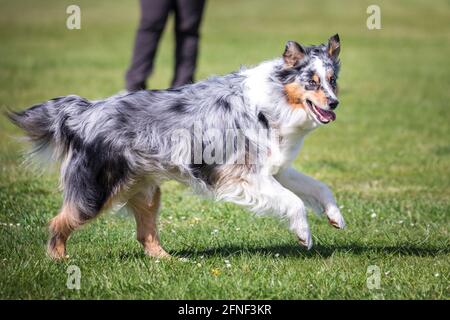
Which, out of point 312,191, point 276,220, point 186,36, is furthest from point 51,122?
point 186,36

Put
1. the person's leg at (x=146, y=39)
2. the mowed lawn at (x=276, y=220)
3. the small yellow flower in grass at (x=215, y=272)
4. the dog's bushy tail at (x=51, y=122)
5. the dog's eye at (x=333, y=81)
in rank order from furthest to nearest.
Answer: the person's leg at (x=146, y=39) < the dog's bushy tail at (x=51, y=122) < the dog's eye at (x=333, y=81) < the small yellow flower in grass at (x=215, y=272) < the mowed lawn at (x=276, y=220)

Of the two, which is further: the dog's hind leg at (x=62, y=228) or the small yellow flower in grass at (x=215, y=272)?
the dog's hind leg at (x=62, y=228)

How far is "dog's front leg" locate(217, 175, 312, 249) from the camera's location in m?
5.64

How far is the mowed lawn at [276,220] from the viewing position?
5172mm

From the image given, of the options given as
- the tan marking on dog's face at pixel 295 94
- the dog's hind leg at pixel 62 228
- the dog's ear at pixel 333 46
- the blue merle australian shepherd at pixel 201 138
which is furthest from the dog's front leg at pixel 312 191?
the dog's hind leg at pixel 62 228

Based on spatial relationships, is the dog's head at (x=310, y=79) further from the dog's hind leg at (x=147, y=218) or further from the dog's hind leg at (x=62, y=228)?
the dog's hind leg at (x=62, y=228)

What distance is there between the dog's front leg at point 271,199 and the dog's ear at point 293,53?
0.85 m

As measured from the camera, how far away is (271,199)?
565 centimetres

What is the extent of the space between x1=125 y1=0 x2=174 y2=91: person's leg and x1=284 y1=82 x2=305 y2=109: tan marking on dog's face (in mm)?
5169

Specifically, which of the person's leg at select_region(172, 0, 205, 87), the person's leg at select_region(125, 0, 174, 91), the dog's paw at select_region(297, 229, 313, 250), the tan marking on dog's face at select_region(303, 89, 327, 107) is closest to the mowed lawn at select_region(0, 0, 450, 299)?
the dog's paw at select_region(297, 229, 313, 250)

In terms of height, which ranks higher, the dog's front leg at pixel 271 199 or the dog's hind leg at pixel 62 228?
the dog's front leg at pixel 271 199

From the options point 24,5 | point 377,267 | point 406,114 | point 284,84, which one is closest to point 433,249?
point 377,267

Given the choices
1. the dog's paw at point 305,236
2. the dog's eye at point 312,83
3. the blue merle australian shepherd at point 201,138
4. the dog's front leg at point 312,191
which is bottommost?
the dog's paw at point 305,236

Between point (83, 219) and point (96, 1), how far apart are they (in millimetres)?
32643
